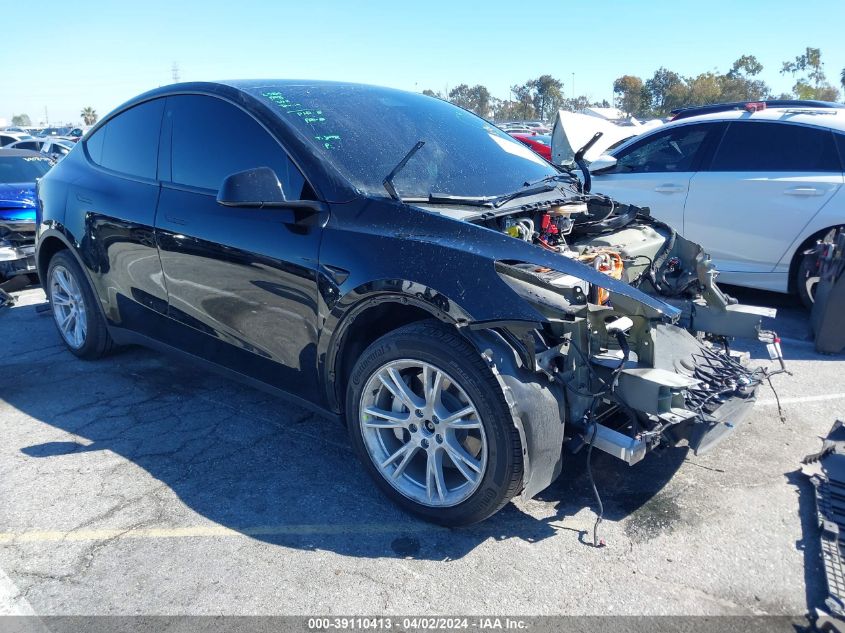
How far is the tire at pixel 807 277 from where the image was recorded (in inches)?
222

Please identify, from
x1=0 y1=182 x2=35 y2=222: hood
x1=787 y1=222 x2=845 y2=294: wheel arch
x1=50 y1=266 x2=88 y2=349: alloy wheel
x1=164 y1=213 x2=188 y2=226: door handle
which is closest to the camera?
x1=164 y1=213 x2=188 y2=226: door handle

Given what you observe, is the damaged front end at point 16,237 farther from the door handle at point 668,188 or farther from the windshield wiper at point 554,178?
the door handle at point 668,188

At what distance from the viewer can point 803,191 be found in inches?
223

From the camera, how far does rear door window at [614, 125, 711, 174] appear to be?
6383mm

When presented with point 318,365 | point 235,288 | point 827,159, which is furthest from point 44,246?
point 827,159

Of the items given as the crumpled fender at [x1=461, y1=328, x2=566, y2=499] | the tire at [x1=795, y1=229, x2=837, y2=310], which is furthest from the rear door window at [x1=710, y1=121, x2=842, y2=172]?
the crumpled fender at [x1=461, y1=328, x2=566, y2=499]

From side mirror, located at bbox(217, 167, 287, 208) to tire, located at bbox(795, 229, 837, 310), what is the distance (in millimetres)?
4622

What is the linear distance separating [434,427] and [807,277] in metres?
4.34

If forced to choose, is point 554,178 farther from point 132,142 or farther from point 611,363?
point 132,142

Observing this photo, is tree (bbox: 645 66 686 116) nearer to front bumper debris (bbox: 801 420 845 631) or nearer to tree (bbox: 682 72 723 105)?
tree (bbox: 682 72 723 105)

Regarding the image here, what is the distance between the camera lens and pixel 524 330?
266cm

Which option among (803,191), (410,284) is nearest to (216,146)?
(410,284)

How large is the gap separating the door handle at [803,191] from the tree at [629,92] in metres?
60.4

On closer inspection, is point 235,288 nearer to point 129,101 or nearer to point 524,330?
point 524,330
